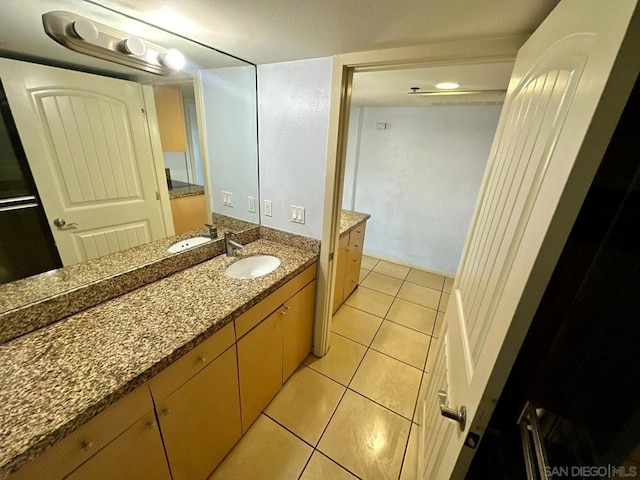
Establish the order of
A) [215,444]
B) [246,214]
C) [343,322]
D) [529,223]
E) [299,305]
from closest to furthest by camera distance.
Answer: [529,223] < [215,444] < [299,305] < [246,214] < [343,322]

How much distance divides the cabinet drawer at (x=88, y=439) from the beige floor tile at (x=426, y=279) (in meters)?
2.89

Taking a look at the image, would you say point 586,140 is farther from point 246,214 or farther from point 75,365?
point 246,214

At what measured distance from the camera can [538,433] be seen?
0.58 m

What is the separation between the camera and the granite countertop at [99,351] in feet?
2.00

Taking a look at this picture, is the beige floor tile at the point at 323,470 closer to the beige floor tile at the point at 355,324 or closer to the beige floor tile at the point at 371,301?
the beige floor tile at the point at 355,324

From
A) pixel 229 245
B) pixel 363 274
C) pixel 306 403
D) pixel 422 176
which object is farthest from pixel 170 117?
pixel 422 176

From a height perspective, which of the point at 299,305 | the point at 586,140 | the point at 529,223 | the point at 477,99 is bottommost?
the point at 299,305

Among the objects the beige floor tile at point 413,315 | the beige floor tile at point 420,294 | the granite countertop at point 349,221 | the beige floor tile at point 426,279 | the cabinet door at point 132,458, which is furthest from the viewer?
the beige floor tile at point 426,279

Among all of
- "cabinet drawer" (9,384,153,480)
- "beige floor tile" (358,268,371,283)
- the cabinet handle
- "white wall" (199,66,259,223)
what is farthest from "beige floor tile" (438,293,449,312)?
the cabinet handle

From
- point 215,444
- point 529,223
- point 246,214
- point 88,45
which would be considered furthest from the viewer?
point 246,214

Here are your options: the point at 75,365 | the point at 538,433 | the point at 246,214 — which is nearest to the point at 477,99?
the point at 246,214

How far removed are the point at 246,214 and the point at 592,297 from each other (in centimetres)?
176

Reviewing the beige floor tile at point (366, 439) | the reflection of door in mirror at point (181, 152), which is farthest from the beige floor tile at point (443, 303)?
the reflection of door in mirror at point (181, 152)

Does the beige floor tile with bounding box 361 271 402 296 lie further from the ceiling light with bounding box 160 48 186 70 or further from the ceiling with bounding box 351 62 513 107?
the ceiling light with bounding box 160 48 186 70
